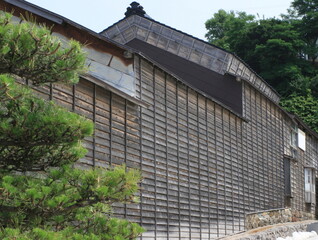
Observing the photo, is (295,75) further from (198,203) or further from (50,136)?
(50,136)

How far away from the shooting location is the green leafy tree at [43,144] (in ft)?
17.0

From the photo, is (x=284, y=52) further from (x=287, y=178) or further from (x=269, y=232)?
(x=269, y=232)

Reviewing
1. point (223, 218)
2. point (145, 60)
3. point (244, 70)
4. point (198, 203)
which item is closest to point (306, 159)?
point (244, 70)

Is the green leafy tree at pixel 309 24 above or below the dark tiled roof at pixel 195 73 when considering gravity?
above

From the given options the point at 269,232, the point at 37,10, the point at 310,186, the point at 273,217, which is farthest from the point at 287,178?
the point at 37,10

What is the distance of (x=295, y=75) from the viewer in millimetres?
39156

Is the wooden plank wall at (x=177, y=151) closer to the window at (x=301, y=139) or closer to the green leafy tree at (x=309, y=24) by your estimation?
the window at (x=301, y=139)

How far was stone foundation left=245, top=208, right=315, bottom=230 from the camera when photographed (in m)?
19.8

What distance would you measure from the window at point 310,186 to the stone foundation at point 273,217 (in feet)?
3.55

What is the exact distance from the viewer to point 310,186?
2966cm

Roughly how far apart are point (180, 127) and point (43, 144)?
31.7ft

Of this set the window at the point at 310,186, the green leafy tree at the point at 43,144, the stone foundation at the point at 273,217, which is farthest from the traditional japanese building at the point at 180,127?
the window at the point at 310,186

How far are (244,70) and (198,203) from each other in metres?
8.69

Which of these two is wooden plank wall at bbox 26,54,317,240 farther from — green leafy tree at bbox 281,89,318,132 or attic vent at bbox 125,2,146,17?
green leafy tree at bbox 281,89,318,132
